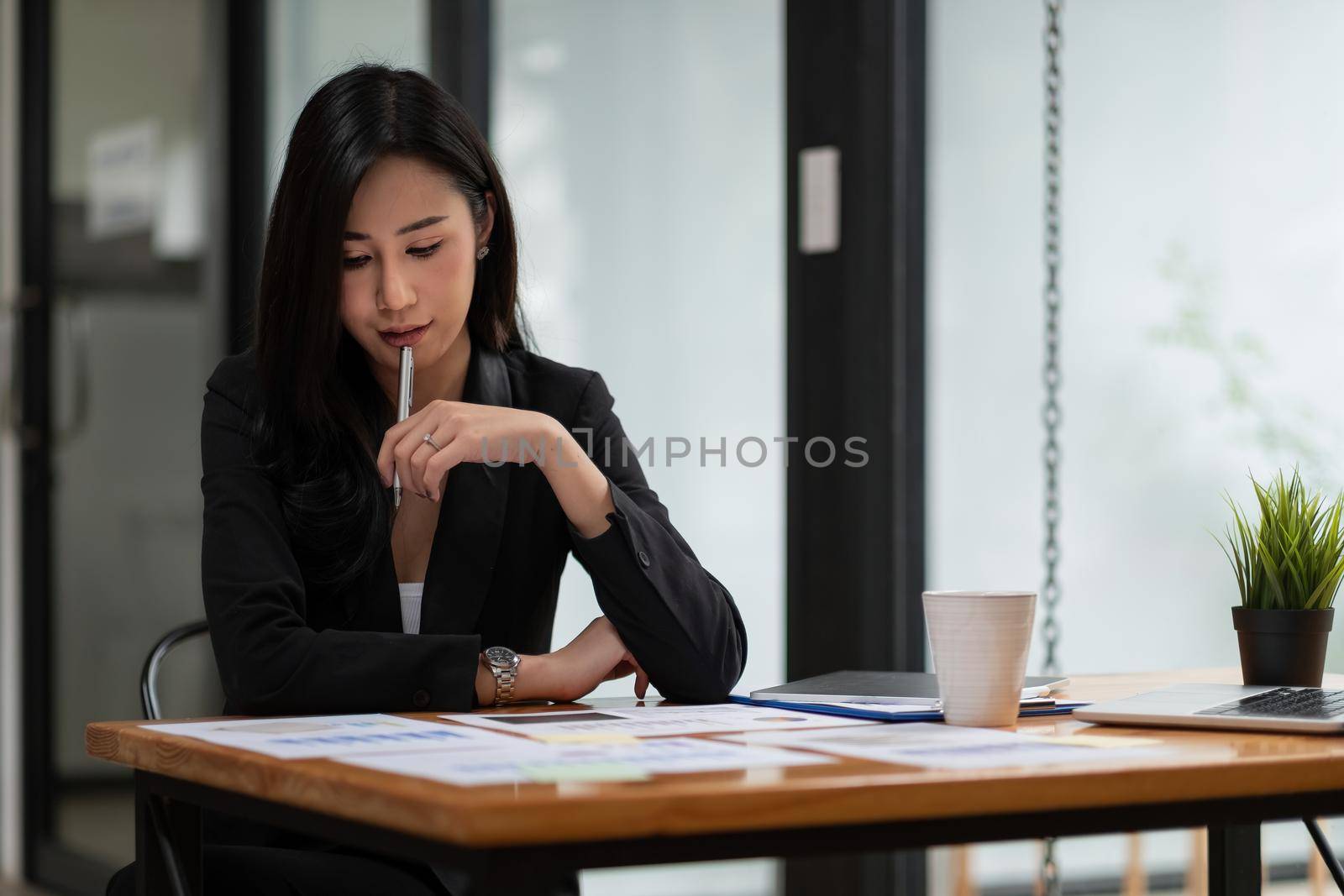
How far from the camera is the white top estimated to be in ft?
5.32

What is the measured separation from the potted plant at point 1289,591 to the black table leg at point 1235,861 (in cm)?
14

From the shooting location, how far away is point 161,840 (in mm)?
1139

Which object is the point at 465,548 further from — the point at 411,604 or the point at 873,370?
the point at 873,370

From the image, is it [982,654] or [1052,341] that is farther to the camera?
[1052,341]

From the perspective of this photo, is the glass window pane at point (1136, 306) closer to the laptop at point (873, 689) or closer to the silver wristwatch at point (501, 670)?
the laptop at point (873, 689)

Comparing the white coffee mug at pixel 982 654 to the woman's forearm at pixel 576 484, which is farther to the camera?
the woman's forearm at pixel 576 484

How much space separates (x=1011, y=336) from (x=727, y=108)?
2.17 feet

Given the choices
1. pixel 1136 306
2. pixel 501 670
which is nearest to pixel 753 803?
pixel 501 670

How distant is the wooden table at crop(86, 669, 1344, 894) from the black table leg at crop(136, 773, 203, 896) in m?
0.04

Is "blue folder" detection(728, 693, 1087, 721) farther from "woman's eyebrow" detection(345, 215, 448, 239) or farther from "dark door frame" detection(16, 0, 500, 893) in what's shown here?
"dark door frame" detection(16, 0, 500, 893)

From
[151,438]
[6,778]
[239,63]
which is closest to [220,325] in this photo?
[151,438]

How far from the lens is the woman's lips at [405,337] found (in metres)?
1.64

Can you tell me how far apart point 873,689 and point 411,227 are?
671 millimetres

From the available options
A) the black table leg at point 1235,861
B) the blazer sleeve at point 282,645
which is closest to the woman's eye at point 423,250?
the blazer sleeve at point 282,645
